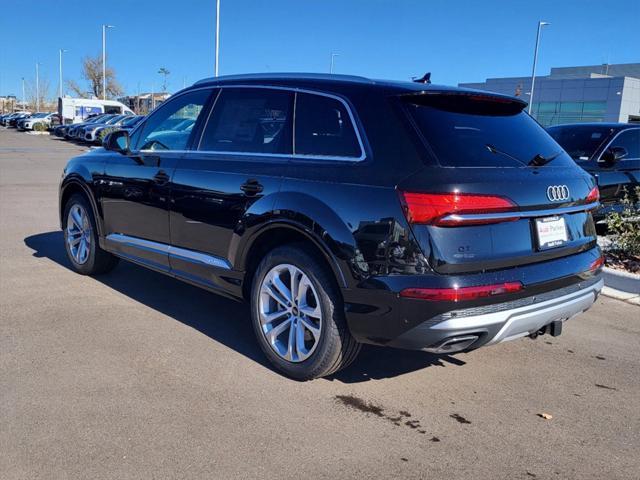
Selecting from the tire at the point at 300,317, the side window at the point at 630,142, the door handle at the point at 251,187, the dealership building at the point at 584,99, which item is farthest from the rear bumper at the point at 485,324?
the dealership building at the point at 584,99

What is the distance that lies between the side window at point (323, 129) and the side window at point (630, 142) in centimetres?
624

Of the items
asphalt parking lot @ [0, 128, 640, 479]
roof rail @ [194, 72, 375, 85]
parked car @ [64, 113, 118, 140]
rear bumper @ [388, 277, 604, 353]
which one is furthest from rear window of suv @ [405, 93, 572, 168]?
parked car @ [64, 113, 118, 140]

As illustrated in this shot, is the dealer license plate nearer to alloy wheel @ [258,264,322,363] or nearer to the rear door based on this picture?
alloy wheel @ [258,264,322,363]

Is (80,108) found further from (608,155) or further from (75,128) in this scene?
Answer: (608,155)

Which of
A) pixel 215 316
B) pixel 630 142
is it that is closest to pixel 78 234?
pixel 215 316

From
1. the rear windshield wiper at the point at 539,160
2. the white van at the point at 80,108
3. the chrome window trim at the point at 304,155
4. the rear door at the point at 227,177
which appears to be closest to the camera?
the chrome window trim at the point at 304,155

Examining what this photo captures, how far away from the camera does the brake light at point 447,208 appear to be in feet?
10.2

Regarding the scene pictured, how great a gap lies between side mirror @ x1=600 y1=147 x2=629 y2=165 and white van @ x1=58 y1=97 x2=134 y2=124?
45.7m

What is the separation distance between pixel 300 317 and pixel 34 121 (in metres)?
57.1

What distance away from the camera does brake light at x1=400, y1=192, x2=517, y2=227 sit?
3.11 meters

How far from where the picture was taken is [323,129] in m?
3.79

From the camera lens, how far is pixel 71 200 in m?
6.26

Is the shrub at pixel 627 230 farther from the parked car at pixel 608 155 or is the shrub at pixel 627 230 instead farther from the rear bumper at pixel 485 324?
the rear bumper at pixel 485 324

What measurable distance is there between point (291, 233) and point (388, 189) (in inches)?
32.5
